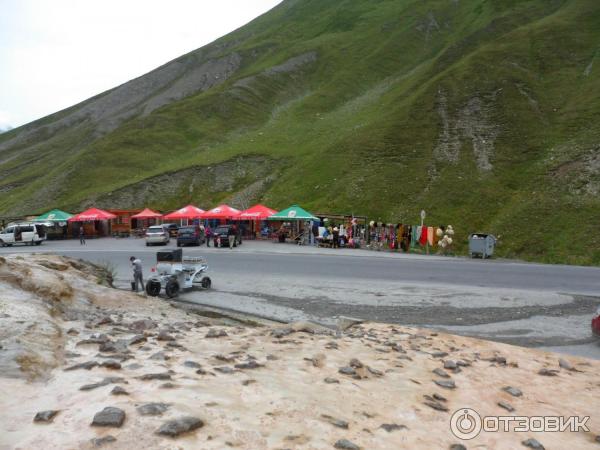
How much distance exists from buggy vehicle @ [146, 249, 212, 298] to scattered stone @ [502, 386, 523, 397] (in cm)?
1118

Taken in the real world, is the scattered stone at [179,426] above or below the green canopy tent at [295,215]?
below

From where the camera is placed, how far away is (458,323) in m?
12.5

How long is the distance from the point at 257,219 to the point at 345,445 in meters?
35.4

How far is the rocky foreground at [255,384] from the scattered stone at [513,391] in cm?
3

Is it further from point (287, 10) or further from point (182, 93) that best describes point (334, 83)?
point (287, 10)

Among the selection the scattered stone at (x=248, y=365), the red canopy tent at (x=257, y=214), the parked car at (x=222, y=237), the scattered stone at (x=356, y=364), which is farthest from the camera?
the red canopy tent at (x=257, y=214)

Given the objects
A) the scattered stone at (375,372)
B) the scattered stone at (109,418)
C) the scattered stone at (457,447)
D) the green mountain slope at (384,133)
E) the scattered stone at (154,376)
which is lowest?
the scattered stone at (457,447)

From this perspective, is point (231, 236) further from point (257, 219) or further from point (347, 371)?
point (347, 371)

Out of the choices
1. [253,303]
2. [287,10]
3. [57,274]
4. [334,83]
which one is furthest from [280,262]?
[287,10]

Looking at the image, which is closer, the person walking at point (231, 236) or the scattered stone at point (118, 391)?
the scattered stone at point (118, 391)

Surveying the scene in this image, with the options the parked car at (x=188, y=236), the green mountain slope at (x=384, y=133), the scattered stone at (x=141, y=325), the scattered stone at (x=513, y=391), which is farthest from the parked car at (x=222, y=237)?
the scattered stone at (x=513, y=391)

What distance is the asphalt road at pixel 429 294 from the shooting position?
12.2 metres

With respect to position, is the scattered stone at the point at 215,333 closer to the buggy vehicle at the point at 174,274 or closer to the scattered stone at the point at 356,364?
the scattered stone at the point at 356,364

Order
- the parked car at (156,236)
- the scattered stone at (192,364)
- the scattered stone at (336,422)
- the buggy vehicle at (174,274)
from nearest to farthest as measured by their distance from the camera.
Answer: the scattered stone at (336,422) < the scattered stone at (192,364) < the buggy vehicle at (174,274) < the parked car at (156,236)
